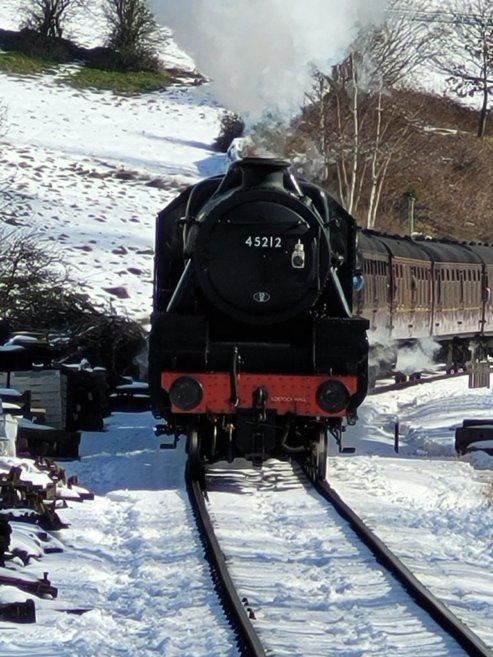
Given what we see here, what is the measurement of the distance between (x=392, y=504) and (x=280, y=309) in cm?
191

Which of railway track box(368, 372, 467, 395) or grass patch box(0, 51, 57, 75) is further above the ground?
grass patch box(0, 51, 57, 75)

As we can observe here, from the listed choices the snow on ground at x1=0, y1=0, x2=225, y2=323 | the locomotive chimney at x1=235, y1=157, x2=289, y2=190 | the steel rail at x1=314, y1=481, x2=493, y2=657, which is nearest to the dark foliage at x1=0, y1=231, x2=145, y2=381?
the snow on ground at x1=0, y1=0, x2=225, y2=323

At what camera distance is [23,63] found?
166 ft

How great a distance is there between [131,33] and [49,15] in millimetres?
3373

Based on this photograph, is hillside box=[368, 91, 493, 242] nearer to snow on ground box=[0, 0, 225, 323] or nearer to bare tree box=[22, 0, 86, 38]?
snow on ground box=[0, 0, 225, 323]

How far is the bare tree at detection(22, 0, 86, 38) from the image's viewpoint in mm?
50125

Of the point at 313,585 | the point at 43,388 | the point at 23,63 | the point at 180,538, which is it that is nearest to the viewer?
the point at 313,585

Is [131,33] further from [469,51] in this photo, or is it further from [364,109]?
[364,109]

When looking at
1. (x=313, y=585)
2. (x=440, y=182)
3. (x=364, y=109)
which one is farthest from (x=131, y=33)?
(x=313, y=585)

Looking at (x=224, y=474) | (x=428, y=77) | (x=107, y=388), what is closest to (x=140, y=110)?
(x=428, y=77)

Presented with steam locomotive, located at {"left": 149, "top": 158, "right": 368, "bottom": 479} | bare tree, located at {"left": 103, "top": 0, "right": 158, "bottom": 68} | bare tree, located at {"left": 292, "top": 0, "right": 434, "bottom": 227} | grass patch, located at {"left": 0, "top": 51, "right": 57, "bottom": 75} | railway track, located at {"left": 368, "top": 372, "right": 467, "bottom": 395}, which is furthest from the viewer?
grass patch, located at {"left": 0, "top": 51, "right": 57, "bottom": 75}

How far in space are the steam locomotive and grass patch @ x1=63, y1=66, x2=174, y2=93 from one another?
3879cm

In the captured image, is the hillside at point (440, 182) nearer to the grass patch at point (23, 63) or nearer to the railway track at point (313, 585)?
the grass patch at point (23, 63)

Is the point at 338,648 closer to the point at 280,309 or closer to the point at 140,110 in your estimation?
the point at 280,309
